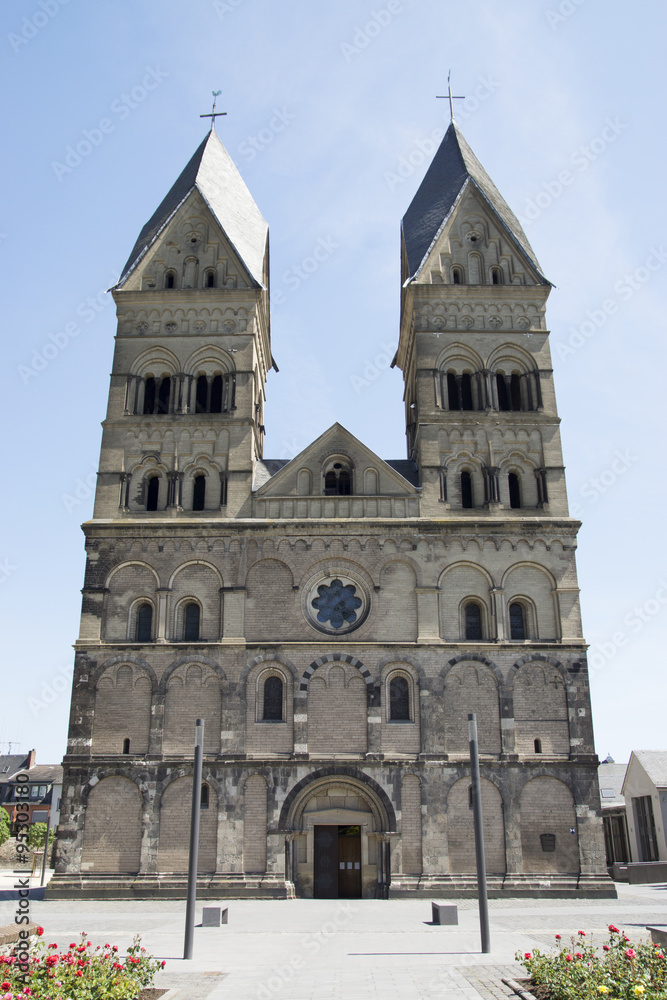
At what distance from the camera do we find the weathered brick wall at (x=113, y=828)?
27672 millimetres

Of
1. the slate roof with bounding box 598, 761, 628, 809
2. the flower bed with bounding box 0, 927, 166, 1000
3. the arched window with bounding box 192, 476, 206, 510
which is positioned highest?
the arched window with bounding box 192, 476, 206, 510

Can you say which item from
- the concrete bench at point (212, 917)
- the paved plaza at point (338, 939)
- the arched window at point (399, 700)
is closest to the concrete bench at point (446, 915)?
the paved plaza at point (338, 939)

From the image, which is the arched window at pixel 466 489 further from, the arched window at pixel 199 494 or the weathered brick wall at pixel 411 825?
the weathered brick wall at pixel 411 825

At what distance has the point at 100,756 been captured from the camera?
94.2ft

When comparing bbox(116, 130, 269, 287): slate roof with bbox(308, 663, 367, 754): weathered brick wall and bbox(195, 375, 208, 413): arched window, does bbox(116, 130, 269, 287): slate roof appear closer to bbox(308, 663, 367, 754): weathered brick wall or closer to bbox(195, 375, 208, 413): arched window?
bbox(195, 375, 208, 413): arched window

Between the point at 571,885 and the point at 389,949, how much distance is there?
533 inches

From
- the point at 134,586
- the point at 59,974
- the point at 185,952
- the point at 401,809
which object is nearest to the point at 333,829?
the point at 401,809

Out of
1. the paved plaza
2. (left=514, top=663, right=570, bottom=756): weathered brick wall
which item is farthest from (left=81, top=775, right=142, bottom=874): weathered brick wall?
(left=514, top=663, right=570, bottom=756): weathered brick wall

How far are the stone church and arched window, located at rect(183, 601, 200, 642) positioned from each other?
0.08 m

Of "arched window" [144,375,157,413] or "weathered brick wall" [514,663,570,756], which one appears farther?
"arched window" [144,375,157,413]

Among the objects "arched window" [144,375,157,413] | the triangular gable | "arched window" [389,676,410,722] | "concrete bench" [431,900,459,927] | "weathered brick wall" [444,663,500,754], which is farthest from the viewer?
"arched window" [144,375,157,413]

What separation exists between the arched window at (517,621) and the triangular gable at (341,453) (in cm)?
564

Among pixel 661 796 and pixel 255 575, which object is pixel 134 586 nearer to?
pixel 255 575

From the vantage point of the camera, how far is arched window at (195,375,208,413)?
3469cm
